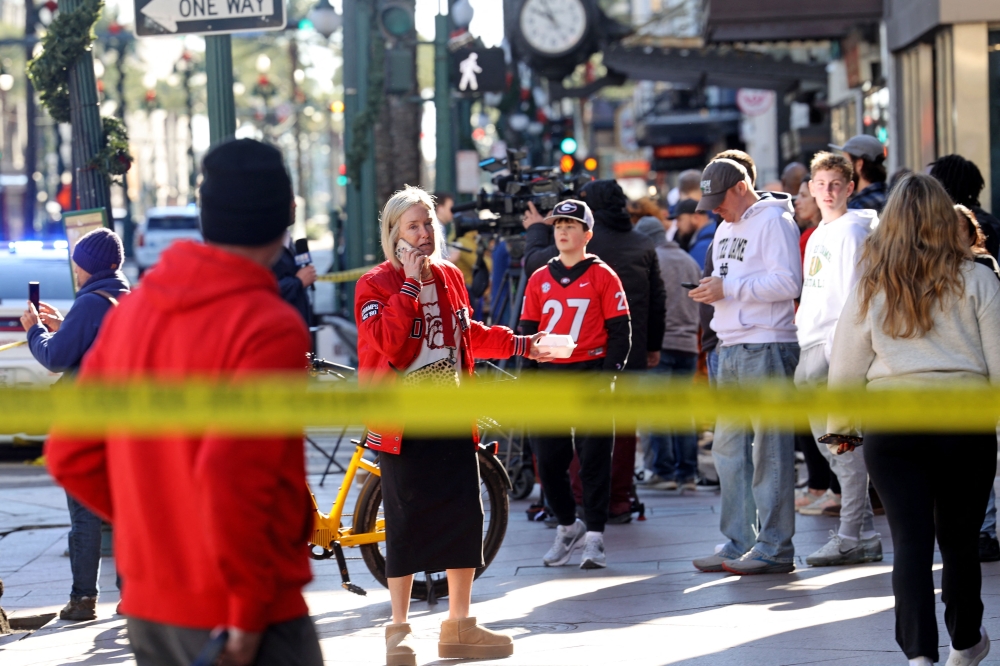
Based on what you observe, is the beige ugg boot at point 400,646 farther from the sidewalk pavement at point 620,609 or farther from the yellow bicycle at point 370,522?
the yellow bicycle at point 370,522

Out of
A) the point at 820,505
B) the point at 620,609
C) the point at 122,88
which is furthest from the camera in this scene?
the point at 122,88

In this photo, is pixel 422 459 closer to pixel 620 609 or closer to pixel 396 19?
pixel 620 609

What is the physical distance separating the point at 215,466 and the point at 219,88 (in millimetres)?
5747

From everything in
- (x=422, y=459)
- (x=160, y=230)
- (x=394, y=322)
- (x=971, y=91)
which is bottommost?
(x=422, y=459)

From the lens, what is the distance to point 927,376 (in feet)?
15.7

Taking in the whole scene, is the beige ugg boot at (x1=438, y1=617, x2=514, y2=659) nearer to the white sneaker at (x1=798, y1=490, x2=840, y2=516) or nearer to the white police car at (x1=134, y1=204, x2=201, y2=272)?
the white sneaker at (x1=798, y1=490, x2=840, y2=516)

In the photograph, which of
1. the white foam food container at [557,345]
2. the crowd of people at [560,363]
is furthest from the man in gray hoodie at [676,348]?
the white foam food container at [557,345]

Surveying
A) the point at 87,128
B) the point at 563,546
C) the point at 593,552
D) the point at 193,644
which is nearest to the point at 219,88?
the point at 87,128

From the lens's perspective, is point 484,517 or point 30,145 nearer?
point 484,517

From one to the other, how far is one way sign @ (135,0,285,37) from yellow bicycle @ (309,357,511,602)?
2076 millimetres

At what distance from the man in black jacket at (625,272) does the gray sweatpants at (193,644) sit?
5.33 meters

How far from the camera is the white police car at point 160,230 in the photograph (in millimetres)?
38344

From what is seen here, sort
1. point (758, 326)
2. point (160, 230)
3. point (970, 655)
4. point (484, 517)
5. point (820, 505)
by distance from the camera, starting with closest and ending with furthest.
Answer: point (970, 655), point (484, 517), point (758, 326), point (820, 505), point (160, 230)

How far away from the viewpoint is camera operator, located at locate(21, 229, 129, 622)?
6.34 meters
